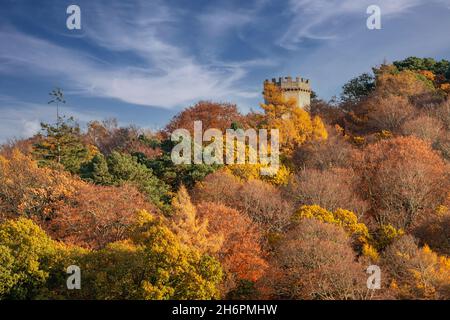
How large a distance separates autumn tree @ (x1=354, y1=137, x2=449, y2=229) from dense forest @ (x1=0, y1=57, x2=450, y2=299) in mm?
99

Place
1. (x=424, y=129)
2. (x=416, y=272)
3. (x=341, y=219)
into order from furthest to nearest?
(x=424, y=129) → (x=341, y=219) → (x=416, y=272)

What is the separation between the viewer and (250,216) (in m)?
32.1

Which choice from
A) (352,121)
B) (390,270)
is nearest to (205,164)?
(390,270)

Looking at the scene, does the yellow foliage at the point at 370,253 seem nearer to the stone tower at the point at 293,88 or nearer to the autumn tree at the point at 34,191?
the autumn tree at the point at 34,191

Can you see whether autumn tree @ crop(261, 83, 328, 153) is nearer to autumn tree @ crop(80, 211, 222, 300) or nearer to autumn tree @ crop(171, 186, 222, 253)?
autumn tree @ crop(171, 186, 222, 253)

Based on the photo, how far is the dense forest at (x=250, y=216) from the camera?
67.0ft

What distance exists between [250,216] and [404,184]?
10.7 meters

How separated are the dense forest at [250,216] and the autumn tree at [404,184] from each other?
99 mm

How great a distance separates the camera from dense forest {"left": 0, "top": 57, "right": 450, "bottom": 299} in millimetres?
20422

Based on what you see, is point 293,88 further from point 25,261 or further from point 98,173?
point 25,261

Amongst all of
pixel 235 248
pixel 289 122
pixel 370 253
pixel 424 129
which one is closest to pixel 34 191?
pixel 235 248

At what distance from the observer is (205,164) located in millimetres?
37750

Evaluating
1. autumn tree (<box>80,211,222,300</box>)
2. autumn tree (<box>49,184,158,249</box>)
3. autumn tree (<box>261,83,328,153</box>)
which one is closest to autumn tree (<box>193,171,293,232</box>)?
autumn tree (<box>49,184,158,249</box>)

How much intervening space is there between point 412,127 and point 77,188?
29025 mm
